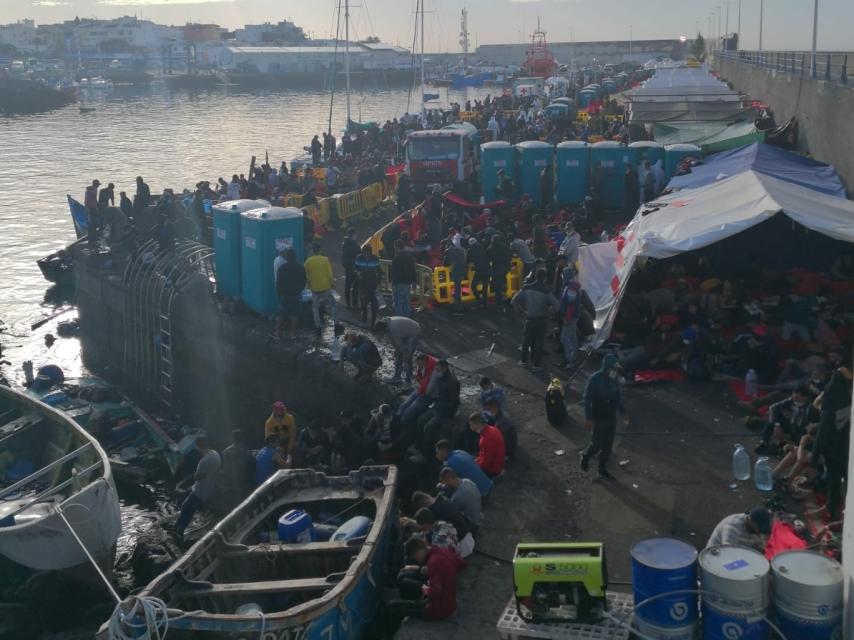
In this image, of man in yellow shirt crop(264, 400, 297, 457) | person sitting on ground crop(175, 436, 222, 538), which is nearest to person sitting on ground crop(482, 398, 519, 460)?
man in yellow shirt crop(264, 400, 297, 457)

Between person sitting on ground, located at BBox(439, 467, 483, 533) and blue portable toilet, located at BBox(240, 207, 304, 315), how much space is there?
819cm

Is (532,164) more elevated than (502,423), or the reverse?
(532,164)

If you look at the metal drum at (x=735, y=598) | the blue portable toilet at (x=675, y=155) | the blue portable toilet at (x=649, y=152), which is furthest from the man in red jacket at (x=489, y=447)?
the blue portable toilet at (x=649, y=152)

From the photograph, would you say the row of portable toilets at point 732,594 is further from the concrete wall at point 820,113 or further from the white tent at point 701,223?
the concrete wall at point 820,113

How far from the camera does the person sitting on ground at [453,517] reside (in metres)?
8.67

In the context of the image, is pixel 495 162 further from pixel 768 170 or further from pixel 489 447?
pixel 489 447

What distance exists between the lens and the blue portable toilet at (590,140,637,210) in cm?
2392

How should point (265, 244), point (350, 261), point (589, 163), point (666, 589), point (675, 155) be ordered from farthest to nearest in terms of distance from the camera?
point (589, 163), point (675, 155), point (350, 261), point (265, 244), point (666, 589)

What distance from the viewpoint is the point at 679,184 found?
19406 millimetres

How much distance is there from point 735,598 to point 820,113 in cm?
2051

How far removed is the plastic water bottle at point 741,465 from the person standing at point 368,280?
7797 millimetres

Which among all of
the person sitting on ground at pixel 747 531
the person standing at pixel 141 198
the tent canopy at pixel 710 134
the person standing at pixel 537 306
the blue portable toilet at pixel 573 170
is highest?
the tent canopy at pixel 710 134

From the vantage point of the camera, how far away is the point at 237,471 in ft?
38.9

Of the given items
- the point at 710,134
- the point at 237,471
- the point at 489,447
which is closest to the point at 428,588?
the point at 489,447
